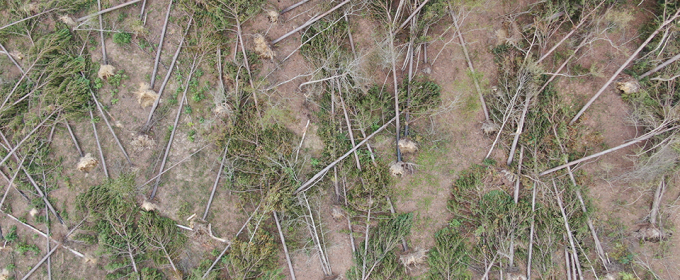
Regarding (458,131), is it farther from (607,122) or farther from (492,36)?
(607,122)

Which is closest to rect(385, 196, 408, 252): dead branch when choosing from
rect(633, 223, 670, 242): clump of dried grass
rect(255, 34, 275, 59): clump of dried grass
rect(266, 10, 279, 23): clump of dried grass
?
rect(255, 34, 275, 59): clump of dried grass

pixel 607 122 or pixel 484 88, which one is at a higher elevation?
pixel 484 88

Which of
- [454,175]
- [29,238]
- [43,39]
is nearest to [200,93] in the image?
[43,39]

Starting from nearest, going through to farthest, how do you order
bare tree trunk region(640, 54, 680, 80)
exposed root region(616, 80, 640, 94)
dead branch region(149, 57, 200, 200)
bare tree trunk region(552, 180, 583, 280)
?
bare tree trunk region(640, 54, 680, 80) < exposed root region(616, 80, 640, 94) < bare tree trunk region(552, 180, 583, 280) < dead branch region(149, 57, 200, 200)

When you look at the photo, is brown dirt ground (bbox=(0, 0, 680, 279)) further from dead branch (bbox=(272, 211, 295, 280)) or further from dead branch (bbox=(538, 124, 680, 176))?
dead branch (bbox=(538, 124, 680, 176))

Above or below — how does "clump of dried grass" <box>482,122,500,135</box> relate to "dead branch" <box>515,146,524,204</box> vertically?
above

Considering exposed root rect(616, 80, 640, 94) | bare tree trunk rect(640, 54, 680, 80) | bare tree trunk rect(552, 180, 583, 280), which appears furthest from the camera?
bare tree trunk rect(552, 180, 583, 280)

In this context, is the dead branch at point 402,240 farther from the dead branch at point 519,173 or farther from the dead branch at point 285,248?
the dead branch at point 519,173
